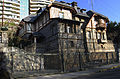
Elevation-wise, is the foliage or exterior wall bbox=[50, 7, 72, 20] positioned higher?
exterior wall bbox=[50, 7, 72, 20]

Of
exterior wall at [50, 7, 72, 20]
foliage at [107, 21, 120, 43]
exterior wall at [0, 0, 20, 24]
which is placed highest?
exterior wall at [0, 0, 20, 24]

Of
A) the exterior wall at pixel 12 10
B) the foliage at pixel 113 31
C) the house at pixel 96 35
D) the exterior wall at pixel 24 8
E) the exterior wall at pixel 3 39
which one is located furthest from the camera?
the exterior wall at pixel 24 8

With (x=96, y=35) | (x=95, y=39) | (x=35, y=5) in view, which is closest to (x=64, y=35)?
(x=95, y=39)

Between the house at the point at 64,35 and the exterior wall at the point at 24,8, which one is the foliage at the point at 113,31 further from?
the exterior wall at the point at 24,8

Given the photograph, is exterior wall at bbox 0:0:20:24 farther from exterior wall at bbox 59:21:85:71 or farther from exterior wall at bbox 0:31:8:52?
exterior wall at bbox 59:21:85:71

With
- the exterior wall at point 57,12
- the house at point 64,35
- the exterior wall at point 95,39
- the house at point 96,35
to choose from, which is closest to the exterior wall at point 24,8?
the house at point 64,35

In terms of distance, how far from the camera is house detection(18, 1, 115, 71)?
18094 mm

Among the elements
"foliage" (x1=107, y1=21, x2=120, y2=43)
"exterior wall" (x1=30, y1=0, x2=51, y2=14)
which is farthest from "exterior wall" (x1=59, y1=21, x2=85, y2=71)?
"exterior wall" (x1=30, y1=0, x2=51, y2=14)

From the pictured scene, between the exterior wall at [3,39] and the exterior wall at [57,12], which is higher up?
the exterior wall at [57,12]

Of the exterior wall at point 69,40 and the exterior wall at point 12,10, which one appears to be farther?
the exterior wall at point 12,10

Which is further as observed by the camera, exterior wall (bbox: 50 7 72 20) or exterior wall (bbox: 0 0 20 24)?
exterior wall (bbox: 0 0 20 24)

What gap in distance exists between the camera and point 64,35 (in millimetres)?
20750

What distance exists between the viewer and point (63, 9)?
973 inches

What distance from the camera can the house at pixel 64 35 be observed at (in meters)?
18.1
